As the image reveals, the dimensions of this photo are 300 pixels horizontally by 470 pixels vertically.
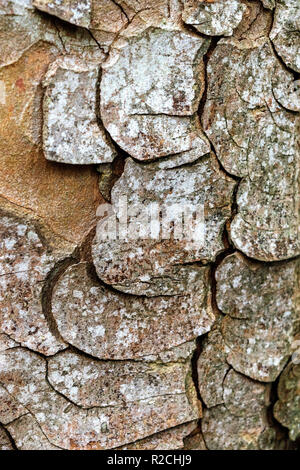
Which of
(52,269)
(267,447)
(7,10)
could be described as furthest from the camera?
(267,447)

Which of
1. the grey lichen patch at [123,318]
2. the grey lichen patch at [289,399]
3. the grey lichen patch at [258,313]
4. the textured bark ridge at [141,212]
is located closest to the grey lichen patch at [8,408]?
the textured bark ridge at [141,212]

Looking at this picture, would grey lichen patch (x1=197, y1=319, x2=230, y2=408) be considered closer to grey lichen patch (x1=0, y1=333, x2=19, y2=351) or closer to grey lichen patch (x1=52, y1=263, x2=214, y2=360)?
grey lichen patch (x1=52, y1=263, x2=214, y2=360)

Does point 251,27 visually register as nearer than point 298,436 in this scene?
Yes

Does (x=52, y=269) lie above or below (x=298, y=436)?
above

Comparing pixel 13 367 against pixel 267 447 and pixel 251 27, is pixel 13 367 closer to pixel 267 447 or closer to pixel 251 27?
pixel 267 447

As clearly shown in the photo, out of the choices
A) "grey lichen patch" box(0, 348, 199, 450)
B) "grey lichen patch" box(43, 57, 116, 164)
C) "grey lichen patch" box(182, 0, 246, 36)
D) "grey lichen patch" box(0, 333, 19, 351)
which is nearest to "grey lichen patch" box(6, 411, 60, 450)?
"grey lichen patch" box(0, 348, 199, 450)

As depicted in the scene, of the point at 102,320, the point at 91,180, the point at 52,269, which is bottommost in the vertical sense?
the point at 102,320

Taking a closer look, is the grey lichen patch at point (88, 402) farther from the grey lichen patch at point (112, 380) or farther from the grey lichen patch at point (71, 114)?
the grey lichen patch at point (71, 114)

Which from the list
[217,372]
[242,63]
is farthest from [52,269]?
[242,63]
